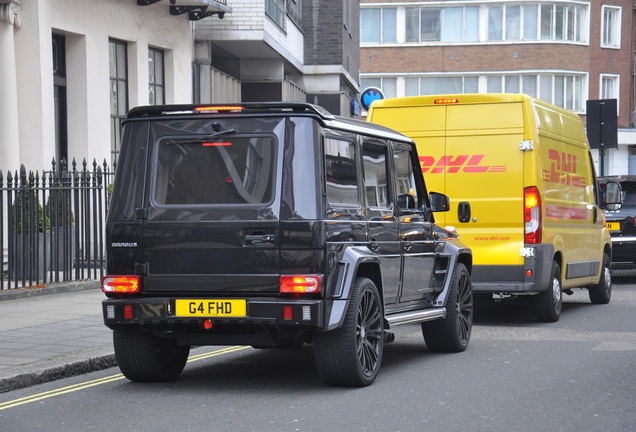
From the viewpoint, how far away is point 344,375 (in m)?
8.71

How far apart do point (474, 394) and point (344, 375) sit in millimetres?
940

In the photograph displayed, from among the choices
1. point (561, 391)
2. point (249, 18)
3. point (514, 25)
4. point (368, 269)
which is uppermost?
point (514, 25)

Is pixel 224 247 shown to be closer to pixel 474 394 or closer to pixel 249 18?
pixel 474 394

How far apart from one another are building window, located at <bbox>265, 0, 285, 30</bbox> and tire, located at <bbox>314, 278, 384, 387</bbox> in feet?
52.1

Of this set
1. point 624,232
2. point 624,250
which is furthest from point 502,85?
point 624,250

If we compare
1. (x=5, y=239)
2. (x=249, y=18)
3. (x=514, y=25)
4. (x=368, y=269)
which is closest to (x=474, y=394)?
(x=368, y=269)

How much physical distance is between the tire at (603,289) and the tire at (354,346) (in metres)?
8.42

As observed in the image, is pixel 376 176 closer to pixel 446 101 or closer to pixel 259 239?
pixel 259 239

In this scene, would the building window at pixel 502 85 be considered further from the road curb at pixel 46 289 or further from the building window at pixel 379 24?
the road curb at pixel 46 289

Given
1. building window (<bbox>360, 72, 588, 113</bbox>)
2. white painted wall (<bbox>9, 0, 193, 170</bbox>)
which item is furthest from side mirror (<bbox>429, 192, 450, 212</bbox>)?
building window (<bbox>360, 72, 588, 113</bbox>)

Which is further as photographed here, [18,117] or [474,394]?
[18,117]

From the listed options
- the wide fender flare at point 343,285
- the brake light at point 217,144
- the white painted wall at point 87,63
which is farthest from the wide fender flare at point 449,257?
the white painted wall at point 87,63

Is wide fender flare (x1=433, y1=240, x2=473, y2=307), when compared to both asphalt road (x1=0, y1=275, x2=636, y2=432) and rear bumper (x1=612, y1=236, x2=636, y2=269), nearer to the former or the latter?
asphalt road (x1=0, y1=275, x2=636, y2=432)

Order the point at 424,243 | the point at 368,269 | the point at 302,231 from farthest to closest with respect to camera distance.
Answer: the point at 424,243 < the point at 368,269 < the point at 302,231
